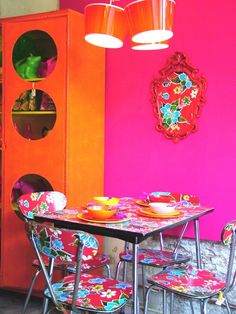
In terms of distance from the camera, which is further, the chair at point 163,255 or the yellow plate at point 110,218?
the chair at point 163,255

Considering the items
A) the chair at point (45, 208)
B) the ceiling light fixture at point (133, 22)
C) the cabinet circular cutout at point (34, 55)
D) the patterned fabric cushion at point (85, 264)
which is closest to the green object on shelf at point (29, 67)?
the cabinet circular cutout at point (34, 55)

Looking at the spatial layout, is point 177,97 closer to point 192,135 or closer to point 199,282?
point 192,135

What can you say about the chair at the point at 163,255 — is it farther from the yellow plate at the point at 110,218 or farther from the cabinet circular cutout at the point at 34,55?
the cabinet circular cutout at the point at 34,55

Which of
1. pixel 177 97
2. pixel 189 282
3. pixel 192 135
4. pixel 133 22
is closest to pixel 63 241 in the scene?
pixel 189 282

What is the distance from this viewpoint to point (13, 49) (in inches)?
121

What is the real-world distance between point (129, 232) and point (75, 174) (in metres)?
1.24

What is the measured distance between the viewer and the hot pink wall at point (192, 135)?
2.72 meters

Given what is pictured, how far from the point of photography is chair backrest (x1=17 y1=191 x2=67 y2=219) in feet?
8.19

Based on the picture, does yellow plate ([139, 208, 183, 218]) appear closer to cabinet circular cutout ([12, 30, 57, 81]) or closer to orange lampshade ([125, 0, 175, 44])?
orange lampshade ([125, 0, 175, 44])

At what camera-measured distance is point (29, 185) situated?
3.07 metres

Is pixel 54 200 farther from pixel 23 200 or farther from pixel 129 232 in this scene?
pixel 129 232

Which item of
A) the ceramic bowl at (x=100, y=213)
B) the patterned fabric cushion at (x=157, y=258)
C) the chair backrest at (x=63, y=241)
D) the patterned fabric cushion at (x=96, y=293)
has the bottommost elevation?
the patterned fabric cushion at (x=157, y=258)

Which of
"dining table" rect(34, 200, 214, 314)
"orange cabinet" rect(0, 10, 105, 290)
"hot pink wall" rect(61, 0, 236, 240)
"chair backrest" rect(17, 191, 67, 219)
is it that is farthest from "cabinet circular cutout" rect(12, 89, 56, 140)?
"dining table" rect(34, 200, 214, 314)

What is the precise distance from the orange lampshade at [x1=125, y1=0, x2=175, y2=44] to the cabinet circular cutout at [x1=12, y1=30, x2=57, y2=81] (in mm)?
1209
